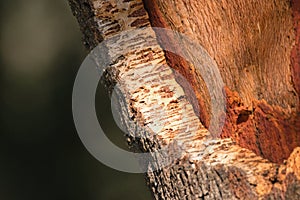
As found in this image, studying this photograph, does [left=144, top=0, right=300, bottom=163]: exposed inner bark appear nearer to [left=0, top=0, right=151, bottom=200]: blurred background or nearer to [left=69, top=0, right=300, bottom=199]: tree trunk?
[left=69, top=0, right=300, bottom=199]: tree trunk

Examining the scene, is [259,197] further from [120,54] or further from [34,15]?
[34,15]

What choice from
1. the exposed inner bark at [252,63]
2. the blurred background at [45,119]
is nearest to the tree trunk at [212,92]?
the exposed inner bark at [252,63]

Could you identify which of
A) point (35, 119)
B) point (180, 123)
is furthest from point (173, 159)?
point (35, 119)

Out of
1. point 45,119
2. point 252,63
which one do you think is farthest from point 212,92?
point 45,119

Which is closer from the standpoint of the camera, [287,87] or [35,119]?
[287,87]

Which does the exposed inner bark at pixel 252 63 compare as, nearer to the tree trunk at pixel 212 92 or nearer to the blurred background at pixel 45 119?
the tree trunk at pixel 212 92

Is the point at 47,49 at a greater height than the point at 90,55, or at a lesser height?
lesser

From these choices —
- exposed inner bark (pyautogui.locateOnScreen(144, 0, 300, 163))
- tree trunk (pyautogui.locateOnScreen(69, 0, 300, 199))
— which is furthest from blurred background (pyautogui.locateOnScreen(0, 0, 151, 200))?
exposed inner bark (pyautogui.locateOnScreen(144, 0, 300, 163))

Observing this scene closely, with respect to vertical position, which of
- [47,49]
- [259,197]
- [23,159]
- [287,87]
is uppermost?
[287,87]
